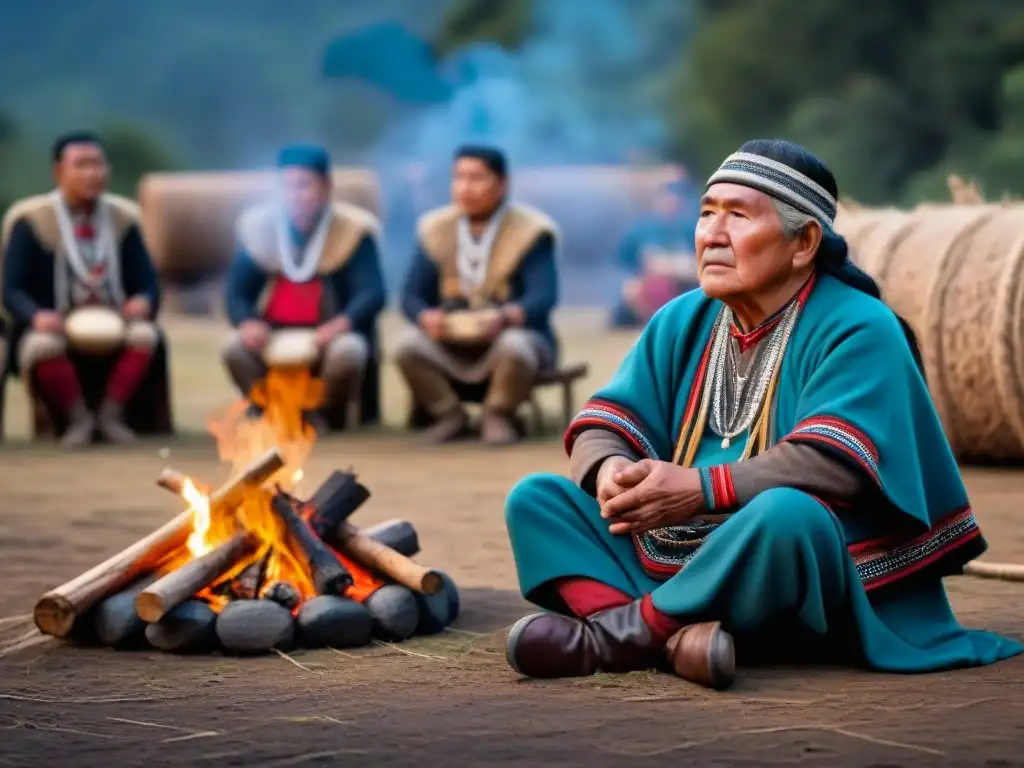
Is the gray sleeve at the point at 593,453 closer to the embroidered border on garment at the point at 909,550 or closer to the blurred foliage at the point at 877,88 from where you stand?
the embroidered border on garment at the point at 909,550

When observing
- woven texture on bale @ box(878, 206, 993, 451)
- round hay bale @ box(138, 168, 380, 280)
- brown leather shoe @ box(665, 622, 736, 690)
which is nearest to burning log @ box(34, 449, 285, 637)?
brown leather shoe @ box(665, 622, 736, 690)

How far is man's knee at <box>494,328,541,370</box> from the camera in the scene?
964cm

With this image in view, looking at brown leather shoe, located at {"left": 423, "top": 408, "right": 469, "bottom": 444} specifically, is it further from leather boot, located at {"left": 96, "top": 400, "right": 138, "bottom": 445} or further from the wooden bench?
leather boot, located at {"left": 96, "top": 400, "right": 138, "bottom": 445}

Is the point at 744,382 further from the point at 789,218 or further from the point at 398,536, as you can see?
the point at 398,536

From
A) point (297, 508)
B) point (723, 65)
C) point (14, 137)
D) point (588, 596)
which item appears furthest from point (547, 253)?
point (14, 137)

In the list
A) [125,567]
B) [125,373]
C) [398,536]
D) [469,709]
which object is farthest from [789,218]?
[125,373]

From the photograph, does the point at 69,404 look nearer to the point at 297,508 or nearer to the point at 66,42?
the point at 297,508

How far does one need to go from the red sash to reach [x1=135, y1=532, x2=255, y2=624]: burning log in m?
5.61

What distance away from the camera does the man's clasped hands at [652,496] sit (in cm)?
398

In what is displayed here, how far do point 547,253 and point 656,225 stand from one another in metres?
6.93

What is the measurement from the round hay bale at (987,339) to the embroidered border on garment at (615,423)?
4050 mm

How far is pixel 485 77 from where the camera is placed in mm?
24906

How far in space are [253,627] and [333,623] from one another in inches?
8.1

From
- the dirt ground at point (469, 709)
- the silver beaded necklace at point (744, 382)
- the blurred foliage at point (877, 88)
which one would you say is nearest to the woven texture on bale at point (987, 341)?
the dirt ground at point (469, 709)
